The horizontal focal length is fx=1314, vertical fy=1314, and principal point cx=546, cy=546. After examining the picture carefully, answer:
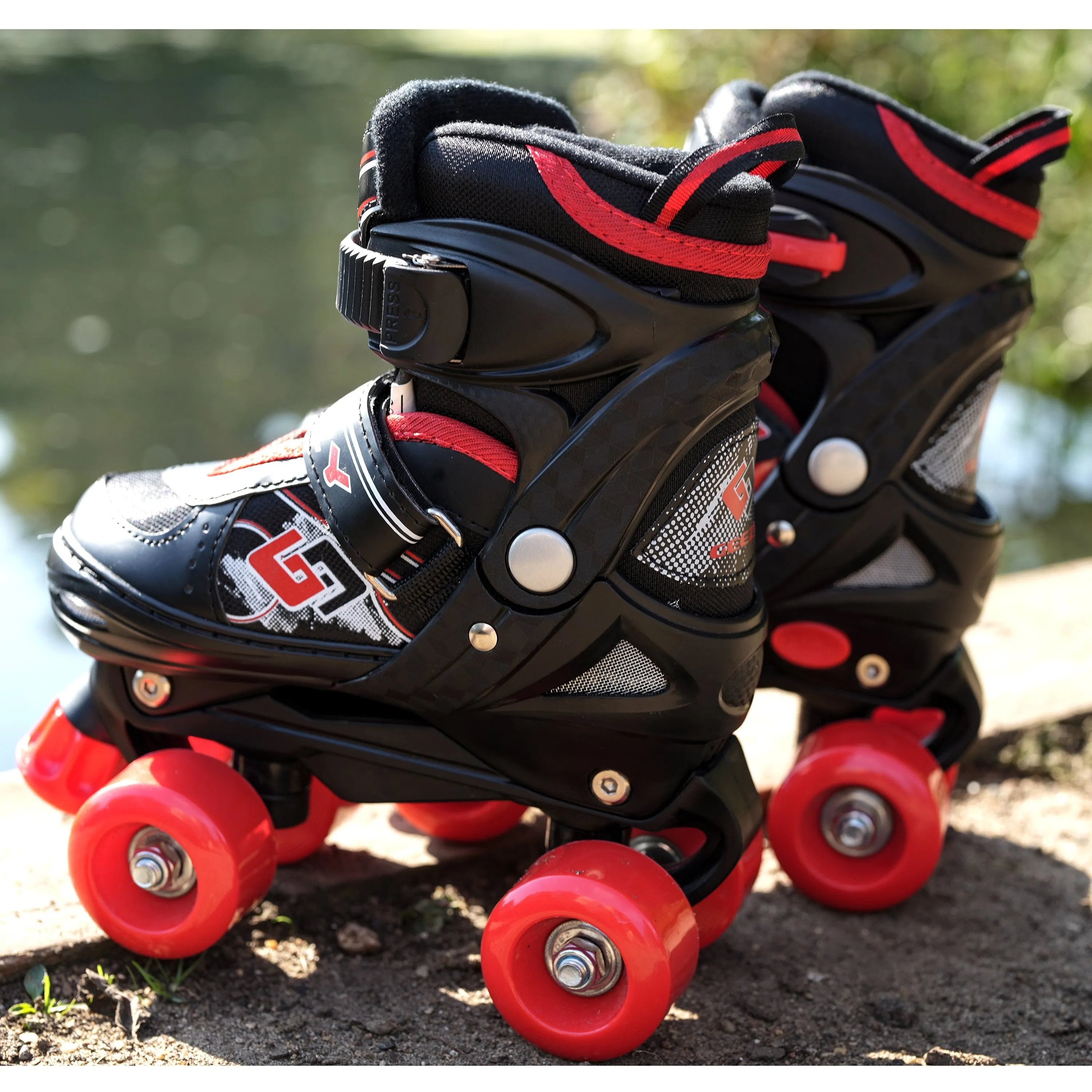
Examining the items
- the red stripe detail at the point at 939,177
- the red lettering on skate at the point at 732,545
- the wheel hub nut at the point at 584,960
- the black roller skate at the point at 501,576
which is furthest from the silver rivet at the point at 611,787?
the red stripe detail at the point at 939,177

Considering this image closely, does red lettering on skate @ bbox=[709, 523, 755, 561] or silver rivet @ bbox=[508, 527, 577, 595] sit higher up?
red lettering on skate @ bbox=[709, 523, 755, 561]

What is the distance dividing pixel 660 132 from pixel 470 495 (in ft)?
16.0

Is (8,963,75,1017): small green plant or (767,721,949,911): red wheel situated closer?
(8,963,75,1017): small green plant

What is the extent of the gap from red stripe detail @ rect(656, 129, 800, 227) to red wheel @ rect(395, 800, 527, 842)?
853 mm

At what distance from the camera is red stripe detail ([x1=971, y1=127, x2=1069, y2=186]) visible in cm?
160

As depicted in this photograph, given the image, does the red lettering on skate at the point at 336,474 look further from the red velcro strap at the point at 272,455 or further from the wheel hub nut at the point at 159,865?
the wheel hub nut at the point at 159,865

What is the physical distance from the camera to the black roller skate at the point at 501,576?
127cm

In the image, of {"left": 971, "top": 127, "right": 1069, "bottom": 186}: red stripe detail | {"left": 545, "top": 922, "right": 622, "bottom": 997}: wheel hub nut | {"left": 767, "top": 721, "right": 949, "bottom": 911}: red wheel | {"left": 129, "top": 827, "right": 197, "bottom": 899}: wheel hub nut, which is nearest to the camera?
{"left": 545, "top": 922, "right": 622, "bottom": 997}: wheel hub nut

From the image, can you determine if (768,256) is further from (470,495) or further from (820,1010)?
(820,1010)

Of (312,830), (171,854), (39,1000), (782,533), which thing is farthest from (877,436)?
(39,1000)

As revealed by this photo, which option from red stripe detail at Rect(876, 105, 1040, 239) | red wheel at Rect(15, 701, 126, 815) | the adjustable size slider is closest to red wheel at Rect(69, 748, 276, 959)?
red wheel at Rect(15, 701, 126, 815)

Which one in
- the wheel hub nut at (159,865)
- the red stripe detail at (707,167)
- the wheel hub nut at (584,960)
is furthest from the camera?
the wheel hub nut at (159,865)

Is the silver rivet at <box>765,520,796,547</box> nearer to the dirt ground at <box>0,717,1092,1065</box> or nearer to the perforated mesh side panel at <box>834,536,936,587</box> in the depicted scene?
the perforated mesh side panel at <box>834,536,936,587</box>
